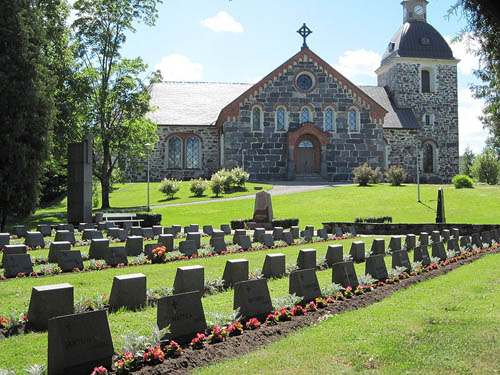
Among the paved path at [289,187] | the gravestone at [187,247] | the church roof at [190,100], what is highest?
the church roof at [190,100]

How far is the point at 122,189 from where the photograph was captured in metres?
38.2

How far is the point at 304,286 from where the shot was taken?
7359 mm

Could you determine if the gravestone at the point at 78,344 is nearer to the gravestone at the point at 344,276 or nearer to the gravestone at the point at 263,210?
the gravestone at the point at 344,276

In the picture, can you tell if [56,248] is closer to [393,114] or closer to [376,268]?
[376,268]

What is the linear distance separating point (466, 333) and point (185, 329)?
10.4 feet

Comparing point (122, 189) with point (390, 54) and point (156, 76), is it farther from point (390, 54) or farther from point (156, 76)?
point (390, 54)

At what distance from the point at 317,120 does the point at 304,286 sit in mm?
33766

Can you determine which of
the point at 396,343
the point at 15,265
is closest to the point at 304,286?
the point at 396,343

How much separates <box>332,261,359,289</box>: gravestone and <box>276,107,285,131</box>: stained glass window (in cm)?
3193

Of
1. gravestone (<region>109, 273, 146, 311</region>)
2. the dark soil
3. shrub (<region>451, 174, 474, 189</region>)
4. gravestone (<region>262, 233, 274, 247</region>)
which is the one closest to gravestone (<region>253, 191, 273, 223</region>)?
gravestone (<region>262, 233, 274, 247</region>)

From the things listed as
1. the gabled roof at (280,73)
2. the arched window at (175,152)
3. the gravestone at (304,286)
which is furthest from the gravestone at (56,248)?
the arched window at (175,152)

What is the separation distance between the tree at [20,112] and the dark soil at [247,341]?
1659 cm

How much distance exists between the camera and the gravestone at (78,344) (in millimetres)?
4570

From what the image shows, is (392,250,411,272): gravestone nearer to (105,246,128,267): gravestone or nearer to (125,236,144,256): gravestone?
(105,246,128,267): gravestone
